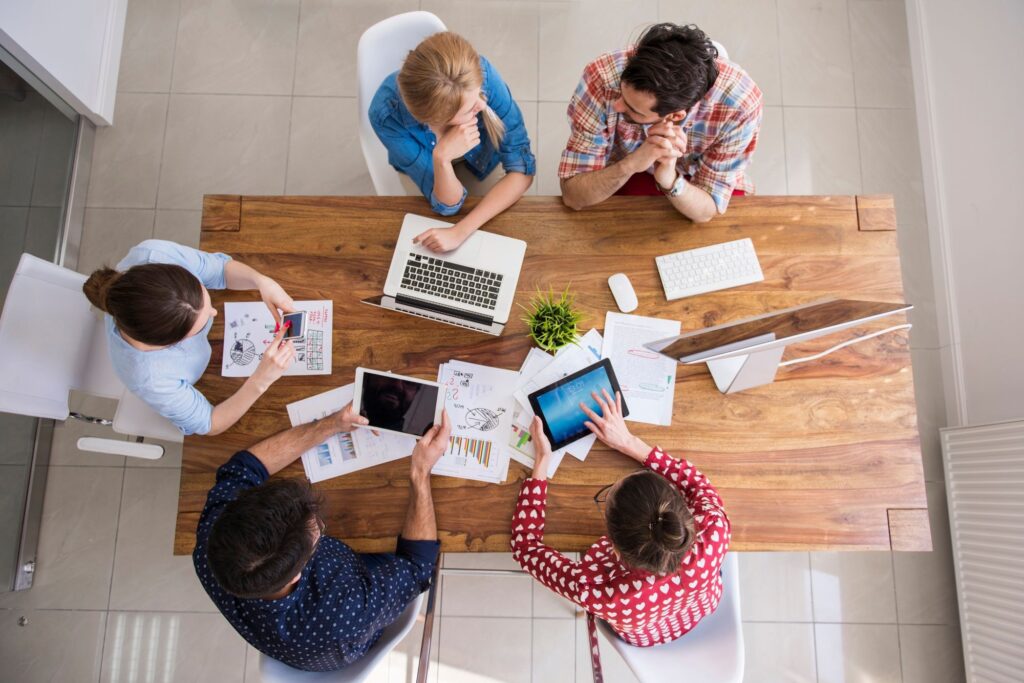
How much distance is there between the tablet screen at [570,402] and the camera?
1.62m

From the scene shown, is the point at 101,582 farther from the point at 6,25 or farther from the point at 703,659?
the point at 703,659

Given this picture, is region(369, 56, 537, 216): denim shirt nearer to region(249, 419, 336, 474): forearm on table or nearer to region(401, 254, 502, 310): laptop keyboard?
region(401, 254, 502, 310): laptop keyboard

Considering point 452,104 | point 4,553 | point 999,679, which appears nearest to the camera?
point 452,104

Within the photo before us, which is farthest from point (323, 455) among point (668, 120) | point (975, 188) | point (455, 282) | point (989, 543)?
point (975, 188)

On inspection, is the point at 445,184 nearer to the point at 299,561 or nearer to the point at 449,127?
the point at 449,127

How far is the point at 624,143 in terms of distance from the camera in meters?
1.86

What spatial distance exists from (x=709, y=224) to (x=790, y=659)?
1.84 meters

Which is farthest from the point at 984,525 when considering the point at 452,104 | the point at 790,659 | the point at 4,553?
the point at 4,553

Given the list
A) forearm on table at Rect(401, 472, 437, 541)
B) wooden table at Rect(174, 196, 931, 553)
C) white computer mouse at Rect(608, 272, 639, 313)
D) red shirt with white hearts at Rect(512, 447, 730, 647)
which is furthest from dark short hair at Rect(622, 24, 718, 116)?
forearm on table at Rect(401, 472, 437, 541)

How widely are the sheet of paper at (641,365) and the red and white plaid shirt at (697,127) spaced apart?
42 cm

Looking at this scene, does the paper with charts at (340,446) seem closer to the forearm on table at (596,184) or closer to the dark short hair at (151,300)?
the dark short hair at (151,300)

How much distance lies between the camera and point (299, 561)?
1.27m

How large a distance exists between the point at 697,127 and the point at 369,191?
1.56 m

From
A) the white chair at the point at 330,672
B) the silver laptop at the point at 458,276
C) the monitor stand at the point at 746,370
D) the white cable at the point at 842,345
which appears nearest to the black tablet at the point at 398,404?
the silver laptop at the point at 458,276
